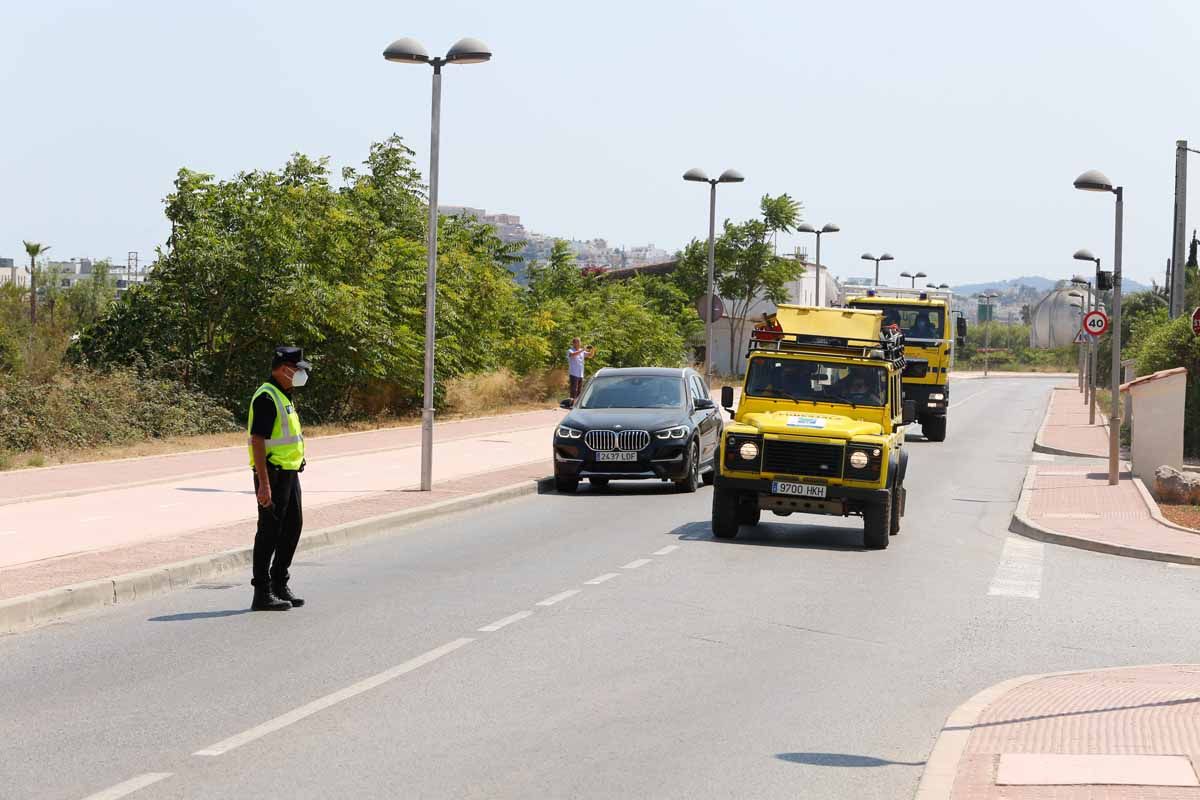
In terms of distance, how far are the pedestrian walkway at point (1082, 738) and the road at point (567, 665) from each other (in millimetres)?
304

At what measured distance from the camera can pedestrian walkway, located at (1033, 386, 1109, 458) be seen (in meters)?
35.1

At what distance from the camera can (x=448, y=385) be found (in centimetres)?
3972

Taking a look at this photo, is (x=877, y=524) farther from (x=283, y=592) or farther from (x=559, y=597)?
(x=283, y=592)

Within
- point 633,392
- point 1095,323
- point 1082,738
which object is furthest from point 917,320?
point 1082,738

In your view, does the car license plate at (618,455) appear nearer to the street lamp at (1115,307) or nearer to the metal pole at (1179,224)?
the street lamp at (1115,307)

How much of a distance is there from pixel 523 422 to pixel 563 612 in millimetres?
26440

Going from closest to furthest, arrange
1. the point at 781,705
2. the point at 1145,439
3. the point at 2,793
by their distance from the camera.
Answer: the point at 2,793
the point at 781,705
the point at 1145,439

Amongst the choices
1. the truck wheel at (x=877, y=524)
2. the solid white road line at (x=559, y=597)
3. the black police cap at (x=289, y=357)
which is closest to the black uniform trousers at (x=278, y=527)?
the black police cap at (x=289, y=357)

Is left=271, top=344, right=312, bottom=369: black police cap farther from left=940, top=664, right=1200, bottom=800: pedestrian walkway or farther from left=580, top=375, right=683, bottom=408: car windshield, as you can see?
left=580, top=375, right=683, bottom=408: car windshield

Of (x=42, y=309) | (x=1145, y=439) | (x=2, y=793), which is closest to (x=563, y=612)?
(x=2, y=793)

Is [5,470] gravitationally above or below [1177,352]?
below

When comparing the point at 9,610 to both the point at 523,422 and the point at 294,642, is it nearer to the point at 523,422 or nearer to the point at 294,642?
the point at 294,642

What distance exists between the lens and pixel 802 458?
645 inches

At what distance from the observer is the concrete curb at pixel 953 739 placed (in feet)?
21.8
